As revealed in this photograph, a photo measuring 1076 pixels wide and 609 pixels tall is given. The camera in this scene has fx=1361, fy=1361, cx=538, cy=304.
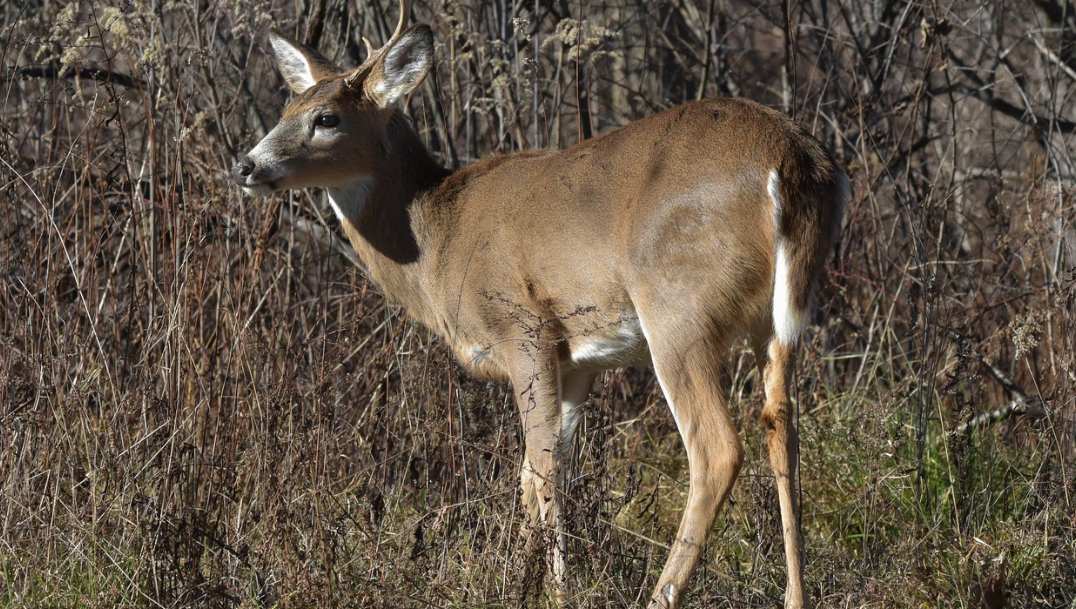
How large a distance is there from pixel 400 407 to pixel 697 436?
1523mm

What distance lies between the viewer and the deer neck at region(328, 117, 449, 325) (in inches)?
212

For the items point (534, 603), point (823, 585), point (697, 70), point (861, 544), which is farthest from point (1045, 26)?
point (534, 603)

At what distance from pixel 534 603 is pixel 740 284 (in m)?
1.17

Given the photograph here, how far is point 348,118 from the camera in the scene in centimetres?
537

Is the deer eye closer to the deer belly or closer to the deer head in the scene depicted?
the deer head

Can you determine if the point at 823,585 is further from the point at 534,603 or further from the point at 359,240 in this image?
the point at 359,240

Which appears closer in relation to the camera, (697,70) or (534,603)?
(534,603)

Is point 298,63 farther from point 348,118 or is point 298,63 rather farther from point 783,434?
point 783,434

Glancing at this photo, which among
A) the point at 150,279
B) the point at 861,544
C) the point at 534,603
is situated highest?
the point at 150,279

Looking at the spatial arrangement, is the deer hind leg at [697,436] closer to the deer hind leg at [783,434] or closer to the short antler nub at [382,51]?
the deer hind leg at [783,434]

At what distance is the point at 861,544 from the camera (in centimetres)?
496

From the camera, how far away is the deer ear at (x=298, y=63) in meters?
5.83

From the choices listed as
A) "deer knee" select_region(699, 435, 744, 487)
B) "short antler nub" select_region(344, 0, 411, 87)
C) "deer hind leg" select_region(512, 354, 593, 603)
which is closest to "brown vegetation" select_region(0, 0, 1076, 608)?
"deer hind leg" select_region(512, 354, 593, 603)

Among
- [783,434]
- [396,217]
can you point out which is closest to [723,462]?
[783,434]
